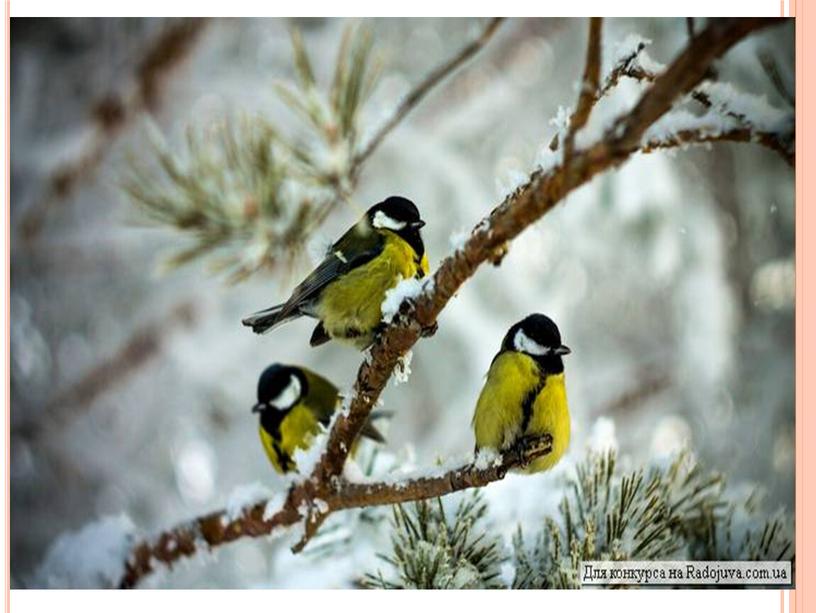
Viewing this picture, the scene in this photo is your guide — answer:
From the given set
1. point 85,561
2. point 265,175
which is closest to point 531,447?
point 265,175

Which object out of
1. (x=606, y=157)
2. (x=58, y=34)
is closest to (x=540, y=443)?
(x=606, y=157)

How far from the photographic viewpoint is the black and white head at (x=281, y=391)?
123 centimetres

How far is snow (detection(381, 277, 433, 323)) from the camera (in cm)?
96

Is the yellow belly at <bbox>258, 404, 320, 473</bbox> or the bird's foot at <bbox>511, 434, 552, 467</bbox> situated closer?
the bird's foot at <bbox>511, 434, 552, 467</bbox>

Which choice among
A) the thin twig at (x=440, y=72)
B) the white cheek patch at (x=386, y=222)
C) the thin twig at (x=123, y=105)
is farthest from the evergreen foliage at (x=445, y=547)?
the thin twig at (x=123, y=105)

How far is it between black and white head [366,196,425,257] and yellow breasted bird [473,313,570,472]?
0.56 feet

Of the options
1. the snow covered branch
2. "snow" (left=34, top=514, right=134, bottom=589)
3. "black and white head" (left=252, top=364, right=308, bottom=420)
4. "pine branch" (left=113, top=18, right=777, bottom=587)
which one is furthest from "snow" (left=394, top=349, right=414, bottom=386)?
"snow" (left=34, top=514, right=134, bottom=589)

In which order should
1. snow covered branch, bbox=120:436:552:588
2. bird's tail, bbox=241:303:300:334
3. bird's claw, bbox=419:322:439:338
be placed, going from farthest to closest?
bird's tail, bbox=241:303:300:334, snow covered branch, bbox=120:436:552:588, bird's claw, bbox=419:322:439:338

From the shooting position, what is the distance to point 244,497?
3.82ft

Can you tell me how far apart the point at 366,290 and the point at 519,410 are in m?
0.23

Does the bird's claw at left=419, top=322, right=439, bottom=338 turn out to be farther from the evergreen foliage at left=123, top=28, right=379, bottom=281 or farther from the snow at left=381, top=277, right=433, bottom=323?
the evergreen foliage at left=123, top=28, right=379, bottom=281

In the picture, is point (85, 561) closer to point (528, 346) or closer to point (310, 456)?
point (310, 456)

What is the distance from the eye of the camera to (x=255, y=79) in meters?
1.22
